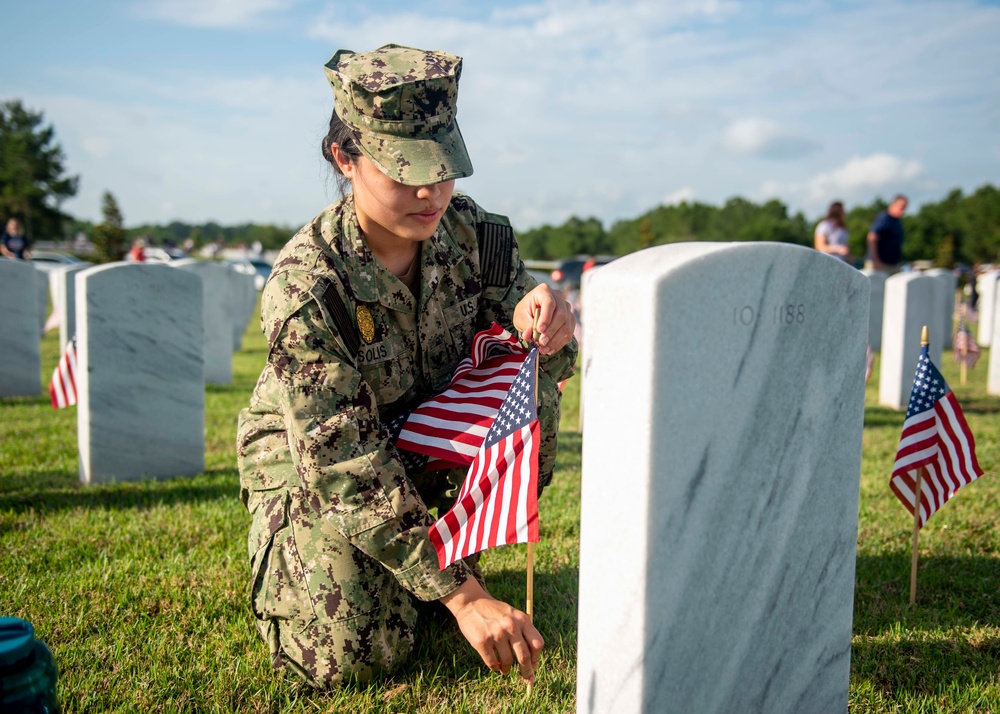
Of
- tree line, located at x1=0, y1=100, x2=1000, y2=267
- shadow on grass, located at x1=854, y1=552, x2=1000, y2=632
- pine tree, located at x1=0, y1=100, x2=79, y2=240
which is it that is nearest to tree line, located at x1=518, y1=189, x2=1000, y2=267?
tree line, located at x1=0, y1=100, x2=1000, y2=267

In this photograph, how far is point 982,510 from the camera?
4105mm

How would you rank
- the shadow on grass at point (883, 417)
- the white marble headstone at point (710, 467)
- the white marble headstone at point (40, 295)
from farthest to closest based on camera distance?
the white marble headstone at point (40, 295), the shadow on grass at point (883, 417), the white marble headstone at point (710, 467)

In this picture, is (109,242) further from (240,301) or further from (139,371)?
(139,371)

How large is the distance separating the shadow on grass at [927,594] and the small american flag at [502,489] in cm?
144

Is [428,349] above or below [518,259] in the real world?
below

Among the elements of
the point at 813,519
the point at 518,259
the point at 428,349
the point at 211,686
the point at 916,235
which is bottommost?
the point at 211,686

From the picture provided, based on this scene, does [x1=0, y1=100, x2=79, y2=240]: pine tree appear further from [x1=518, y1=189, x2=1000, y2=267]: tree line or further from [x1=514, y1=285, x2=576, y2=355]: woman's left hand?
[x1=514, y1=285, x2=576, y2=355]: woman's left hand

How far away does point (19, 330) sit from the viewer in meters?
7.53

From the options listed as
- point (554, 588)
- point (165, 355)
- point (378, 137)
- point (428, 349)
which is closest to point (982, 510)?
point (554, 588)

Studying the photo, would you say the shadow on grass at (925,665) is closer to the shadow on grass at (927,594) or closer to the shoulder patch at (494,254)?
the shadow on grass at (927,594)

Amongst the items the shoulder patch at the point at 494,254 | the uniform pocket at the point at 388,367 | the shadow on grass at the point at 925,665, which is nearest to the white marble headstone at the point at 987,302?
the shadow on grass at the point at 925,665

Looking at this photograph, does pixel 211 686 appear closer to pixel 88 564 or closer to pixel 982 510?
pixel 88 564

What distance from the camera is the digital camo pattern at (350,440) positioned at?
2.25 m

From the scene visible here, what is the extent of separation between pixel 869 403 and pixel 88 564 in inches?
273
